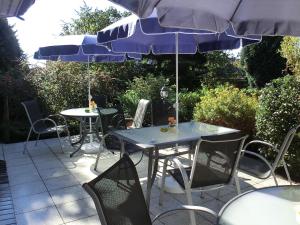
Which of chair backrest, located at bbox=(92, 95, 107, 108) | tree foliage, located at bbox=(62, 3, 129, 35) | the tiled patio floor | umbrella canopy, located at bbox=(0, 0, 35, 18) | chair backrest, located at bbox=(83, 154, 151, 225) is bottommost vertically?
the tiled patio floor

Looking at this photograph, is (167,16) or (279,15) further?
(167,16)

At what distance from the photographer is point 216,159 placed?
2848 mm

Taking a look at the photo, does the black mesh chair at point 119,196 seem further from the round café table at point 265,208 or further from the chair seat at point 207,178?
the chair seat at point 207,178

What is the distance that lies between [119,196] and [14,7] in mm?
2214

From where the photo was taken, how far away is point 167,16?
217 cm

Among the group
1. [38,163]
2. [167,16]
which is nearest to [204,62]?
[38,163]

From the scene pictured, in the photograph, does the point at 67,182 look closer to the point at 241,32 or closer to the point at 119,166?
the point at 119,166

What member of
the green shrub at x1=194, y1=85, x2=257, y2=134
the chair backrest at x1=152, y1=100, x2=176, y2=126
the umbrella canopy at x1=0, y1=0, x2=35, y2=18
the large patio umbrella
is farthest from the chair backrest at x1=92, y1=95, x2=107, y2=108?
the umbrella canopy at x1=0, y1=0, x2=35, y2=18

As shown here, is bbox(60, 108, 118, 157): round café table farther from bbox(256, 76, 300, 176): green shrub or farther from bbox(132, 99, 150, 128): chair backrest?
bbox(256, 76, 300, 176): green shrub

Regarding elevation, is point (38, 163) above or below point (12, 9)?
below

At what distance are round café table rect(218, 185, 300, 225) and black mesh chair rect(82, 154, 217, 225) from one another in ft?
1.60

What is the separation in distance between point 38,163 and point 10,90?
298 centimetres

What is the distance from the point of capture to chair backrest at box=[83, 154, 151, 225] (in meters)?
1.51

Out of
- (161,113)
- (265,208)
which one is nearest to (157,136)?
(161,113)
